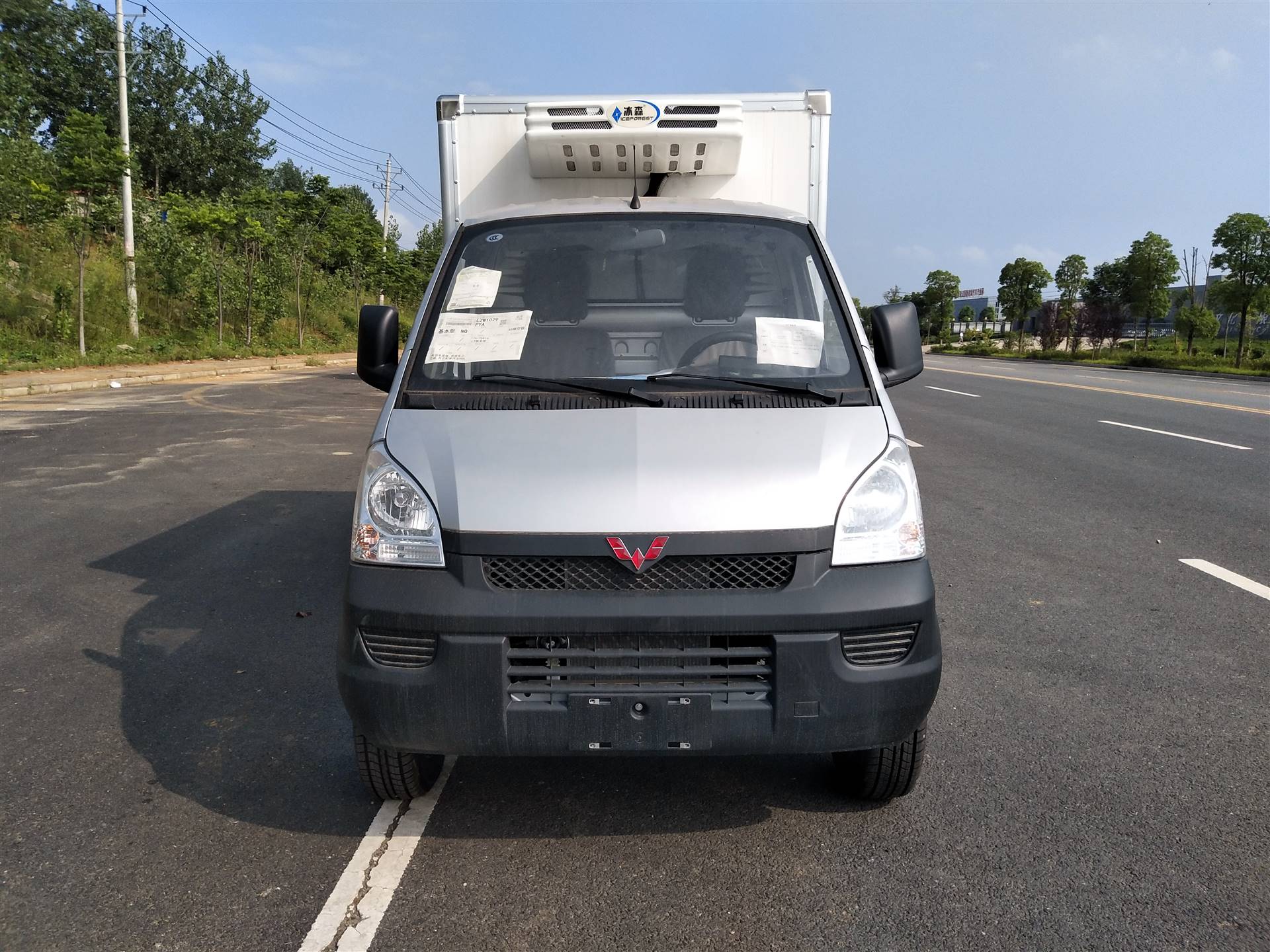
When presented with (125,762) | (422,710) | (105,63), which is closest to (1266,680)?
(422,710)

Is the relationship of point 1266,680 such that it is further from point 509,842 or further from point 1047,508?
point 1047,508

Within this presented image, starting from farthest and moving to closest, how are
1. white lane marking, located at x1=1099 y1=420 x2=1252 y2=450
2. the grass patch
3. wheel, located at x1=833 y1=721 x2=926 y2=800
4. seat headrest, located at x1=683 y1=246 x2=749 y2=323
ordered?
1. the grass patch
2. white lane marking, located at x1=1099 y1=420 x2=1252 y2=450
3. seat headrest, located at x1=683 y1=246 x2=749 y2=323
4. wheel, located at x1=833 y1=721 x2=926 y2=800

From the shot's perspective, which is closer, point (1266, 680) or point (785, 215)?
point (785, 215)

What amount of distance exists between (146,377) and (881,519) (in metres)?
21.7

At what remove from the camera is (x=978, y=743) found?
371 centimetres

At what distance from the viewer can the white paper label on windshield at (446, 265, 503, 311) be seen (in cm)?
372

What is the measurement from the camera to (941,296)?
105 meters

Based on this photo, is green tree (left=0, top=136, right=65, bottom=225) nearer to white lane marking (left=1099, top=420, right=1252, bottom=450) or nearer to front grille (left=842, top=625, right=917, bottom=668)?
white lane marking (left=1099, top=420, right=1252, bottom=450)

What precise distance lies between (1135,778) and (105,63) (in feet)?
174

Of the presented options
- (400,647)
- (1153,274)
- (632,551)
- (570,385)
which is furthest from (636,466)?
(1153,274)

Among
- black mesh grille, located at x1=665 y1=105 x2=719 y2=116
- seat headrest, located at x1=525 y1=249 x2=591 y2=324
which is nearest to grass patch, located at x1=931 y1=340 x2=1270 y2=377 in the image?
black mesh grille, located at x1=665 y1=105 x2=719 y2=116

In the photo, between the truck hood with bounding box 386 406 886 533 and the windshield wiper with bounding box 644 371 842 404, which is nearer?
the truck hood with bounding box 386 406 886 533

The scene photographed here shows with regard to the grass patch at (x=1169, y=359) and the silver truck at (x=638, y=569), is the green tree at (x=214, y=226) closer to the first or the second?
the silver truck at (x=638, y=569)

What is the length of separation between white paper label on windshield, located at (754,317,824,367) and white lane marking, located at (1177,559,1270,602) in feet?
11.7
